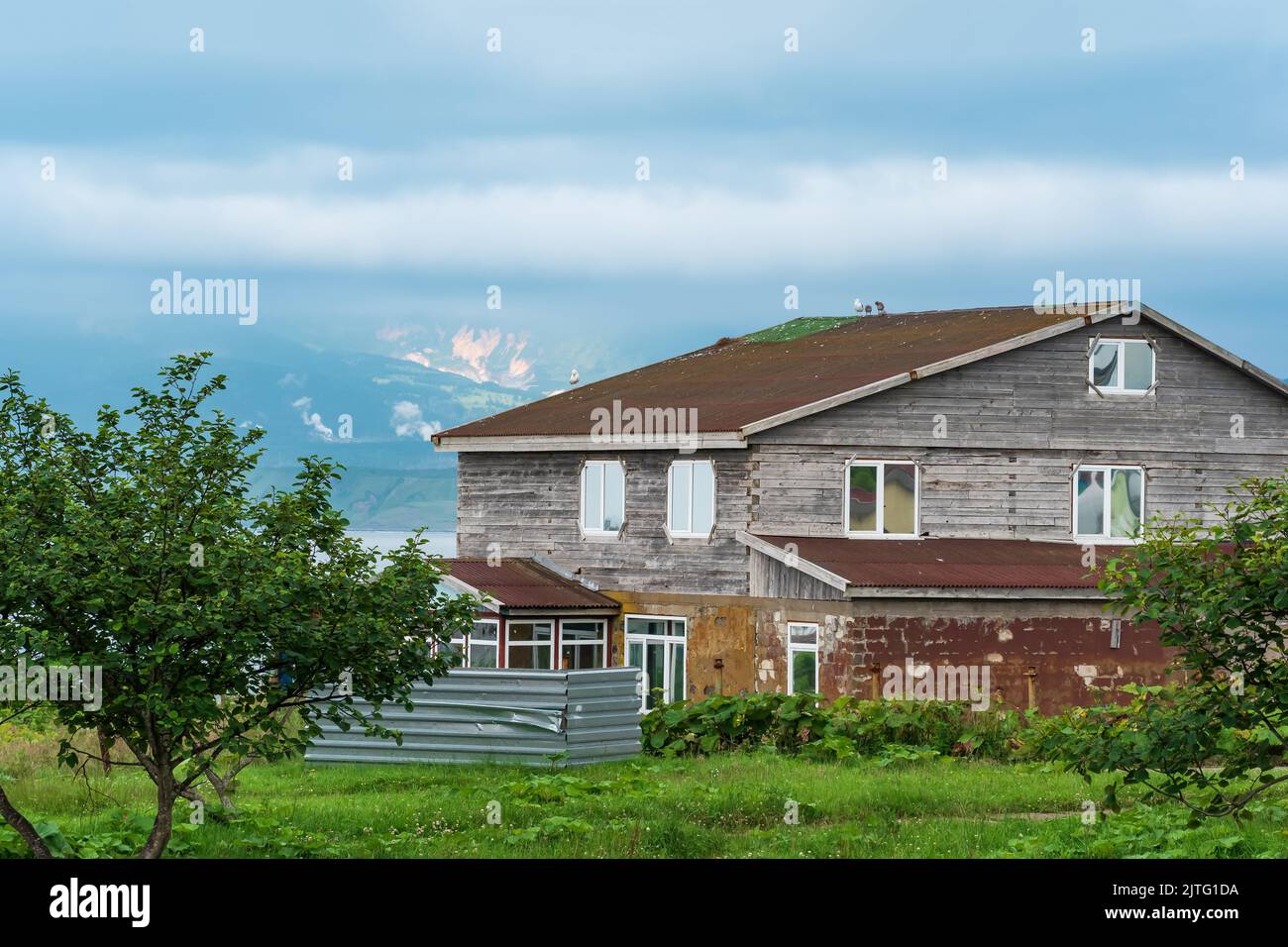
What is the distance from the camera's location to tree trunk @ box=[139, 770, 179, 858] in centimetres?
1446

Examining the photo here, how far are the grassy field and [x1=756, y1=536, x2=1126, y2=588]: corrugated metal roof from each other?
8.61 m

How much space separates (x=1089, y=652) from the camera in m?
34.4

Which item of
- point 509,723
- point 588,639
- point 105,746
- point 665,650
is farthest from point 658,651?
point 105,746

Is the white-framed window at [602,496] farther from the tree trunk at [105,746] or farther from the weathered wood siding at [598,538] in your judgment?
the tree trunk at [105,746]

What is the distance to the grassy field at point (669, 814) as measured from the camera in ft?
53.9

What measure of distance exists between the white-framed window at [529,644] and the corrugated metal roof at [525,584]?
71 centimetres

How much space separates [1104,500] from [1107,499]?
0.36 ft

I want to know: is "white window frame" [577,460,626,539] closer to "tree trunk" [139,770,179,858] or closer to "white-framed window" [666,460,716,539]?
"white-framed window" [666,460,716,539]

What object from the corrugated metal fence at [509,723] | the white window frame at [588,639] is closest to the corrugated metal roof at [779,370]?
the white window frame at [588,639]

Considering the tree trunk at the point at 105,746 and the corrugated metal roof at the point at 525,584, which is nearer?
the tree trunk at the point at 105,746

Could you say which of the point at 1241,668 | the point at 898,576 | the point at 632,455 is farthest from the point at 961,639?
the point at 1241,668

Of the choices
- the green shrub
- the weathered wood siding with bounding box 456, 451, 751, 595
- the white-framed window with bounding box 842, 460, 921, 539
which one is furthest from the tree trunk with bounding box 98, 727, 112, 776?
the white-framed window with bounding box 842, 460, 921, 539

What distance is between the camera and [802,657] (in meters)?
34.3
